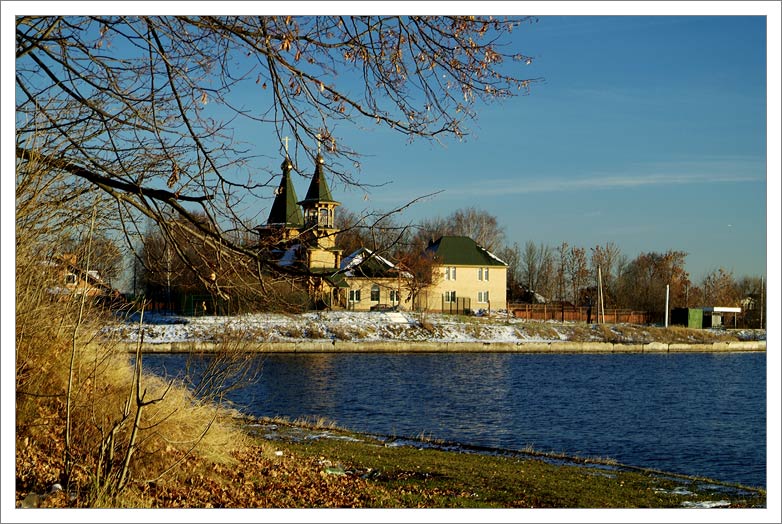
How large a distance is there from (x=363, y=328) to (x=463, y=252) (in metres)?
16.1

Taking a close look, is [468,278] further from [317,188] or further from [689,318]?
[317,188]

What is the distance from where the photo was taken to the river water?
61.0ft

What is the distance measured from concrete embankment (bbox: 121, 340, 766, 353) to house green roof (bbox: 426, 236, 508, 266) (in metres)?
12.9

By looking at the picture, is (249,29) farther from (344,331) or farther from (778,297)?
(344,331)

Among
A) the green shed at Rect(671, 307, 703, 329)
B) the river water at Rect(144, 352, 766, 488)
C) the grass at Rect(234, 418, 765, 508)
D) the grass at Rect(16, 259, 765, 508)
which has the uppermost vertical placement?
the green shed at Rect(671, 307, 703, 329)

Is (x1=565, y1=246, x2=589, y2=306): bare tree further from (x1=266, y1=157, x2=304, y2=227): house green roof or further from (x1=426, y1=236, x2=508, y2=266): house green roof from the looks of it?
(x1=266, y1=157, x2=304, y2=227): house green roof

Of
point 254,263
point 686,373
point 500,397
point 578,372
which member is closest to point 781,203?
point 254,263

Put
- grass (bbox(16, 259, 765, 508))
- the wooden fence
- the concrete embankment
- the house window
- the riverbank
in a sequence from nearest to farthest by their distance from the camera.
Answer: grass (bbox(16, 259, 765, 508)), the house window, the concrete embankment, the riverbank, the wooden fence

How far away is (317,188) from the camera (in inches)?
332

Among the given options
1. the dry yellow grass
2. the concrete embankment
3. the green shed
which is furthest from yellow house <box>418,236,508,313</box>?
the dry yellow grass

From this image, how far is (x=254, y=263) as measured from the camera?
891 cm

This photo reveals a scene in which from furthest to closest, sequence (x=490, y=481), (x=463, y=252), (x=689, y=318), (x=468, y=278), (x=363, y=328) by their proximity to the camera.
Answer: (x=463, y=252)
(x=468, y=278)
(x=689, y=318)
(x=363, y=328)
(x=490, y=481)

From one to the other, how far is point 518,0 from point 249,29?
8.52ft

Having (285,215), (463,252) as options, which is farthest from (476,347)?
(285,215)
